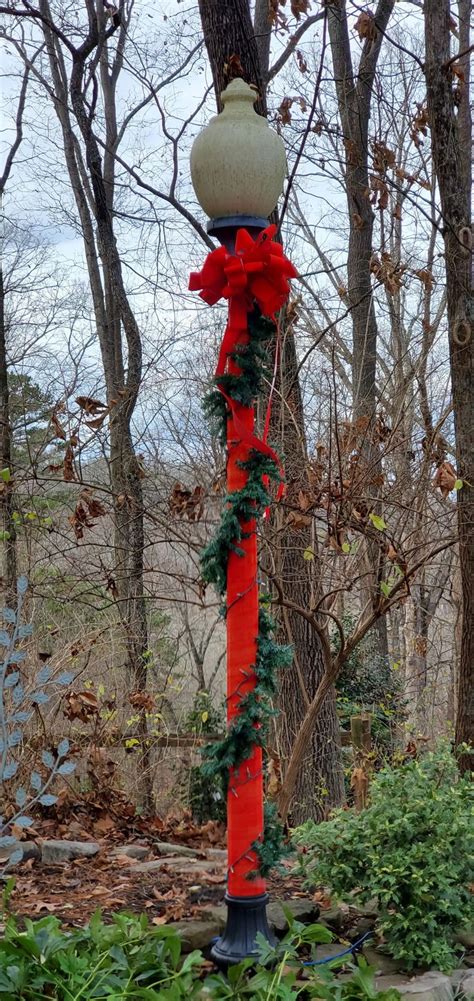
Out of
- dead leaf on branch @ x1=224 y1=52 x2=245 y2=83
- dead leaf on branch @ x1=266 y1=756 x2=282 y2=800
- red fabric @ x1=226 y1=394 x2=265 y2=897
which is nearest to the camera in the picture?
red fabric @ x1=226 y1=394 x2=265 y2=897

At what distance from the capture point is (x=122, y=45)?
11.6 m

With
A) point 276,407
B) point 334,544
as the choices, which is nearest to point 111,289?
point 276,407

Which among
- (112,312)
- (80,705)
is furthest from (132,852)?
(112,312)

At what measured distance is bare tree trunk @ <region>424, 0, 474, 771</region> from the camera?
5.77m

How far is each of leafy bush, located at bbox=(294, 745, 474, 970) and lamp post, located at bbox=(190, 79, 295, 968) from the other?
0.54 metres

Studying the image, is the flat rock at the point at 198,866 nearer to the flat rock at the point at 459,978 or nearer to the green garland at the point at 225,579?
the green garland at the point at 225,579

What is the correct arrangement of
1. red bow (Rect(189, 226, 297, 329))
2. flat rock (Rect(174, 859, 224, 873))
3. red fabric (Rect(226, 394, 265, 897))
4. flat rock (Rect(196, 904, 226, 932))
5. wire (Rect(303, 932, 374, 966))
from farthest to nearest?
flat rock (Rect(174, 859, 224, 873)) → flat rock (Rect(196, 904, 226, 932)) → wire (Rect(303, 932, 374, 966)) → red fabric (Rect(226, 394, 265, 897)) → red bow (Rect(189, 226, 297, 329))

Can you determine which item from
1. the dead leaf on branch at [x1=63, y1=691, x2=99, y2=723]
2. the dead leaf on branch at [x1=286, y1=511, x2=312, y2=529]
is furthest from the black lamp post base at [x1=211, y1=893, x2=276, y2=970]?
the dead leaf on branch at [x1=63, y1=691, x2=99, y2=723]

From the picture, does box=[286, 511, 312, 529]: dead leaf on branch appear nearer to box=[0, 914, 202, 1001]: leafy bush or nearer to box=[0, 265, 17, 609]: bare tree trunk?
box=[0, 265, 17, 609]: bare tree trunk

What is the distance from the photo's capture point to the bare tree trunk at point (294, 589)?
602cm

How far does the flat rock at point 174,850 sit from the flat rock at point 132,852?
2.9 inches

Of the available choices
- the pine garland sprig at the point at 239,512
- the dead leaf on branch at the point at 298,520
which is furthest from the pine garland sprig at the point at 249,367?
the dead leaf on branch at the point at 298,520

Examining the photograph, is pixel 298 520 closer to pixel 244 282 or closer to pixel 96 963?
pixel 244 282

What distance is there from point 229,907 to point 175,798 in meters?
4.90
